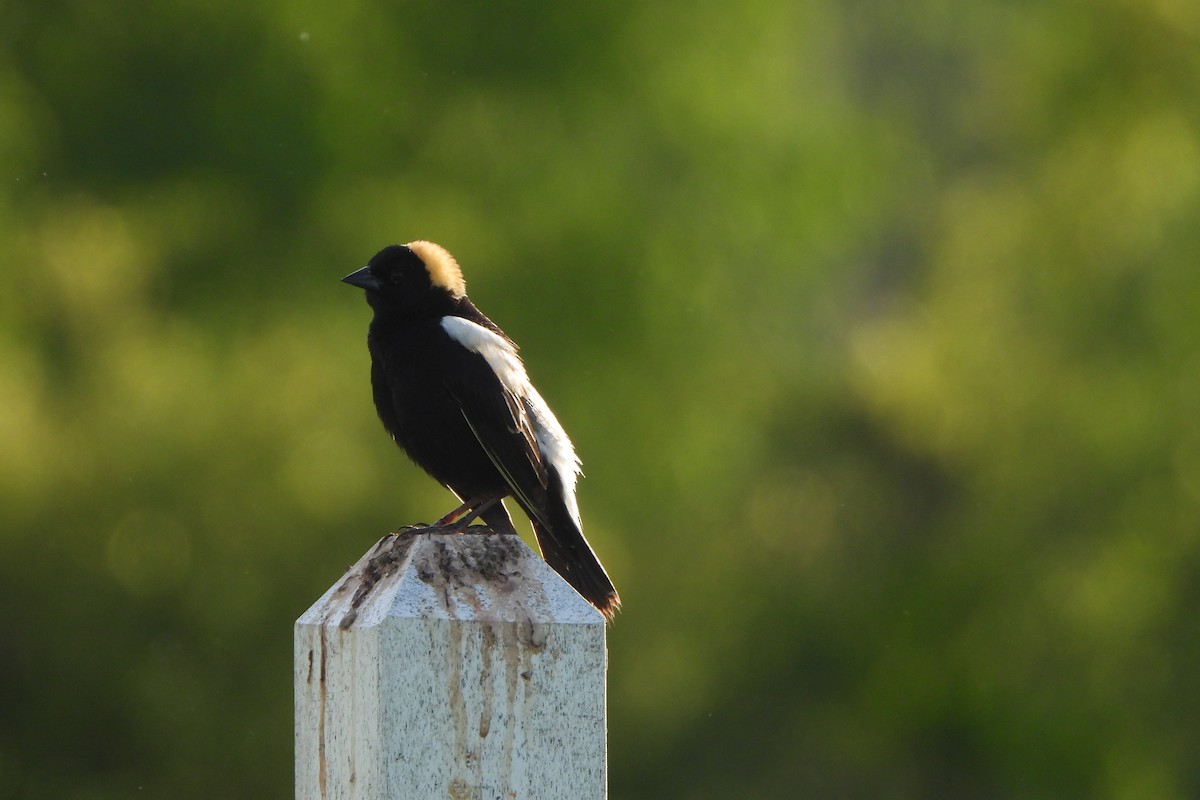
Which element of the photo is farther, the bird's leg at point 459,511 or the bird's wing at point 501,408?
the bird's wing at point 501,408

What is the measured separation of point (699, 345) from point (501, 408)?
752 centimetres

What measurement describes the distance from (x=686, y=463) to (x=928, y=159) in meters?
4.94

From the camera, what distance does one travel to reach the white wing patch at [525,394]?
3389 mm

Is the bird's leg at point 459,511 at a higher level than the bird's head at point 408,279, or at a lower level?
lower

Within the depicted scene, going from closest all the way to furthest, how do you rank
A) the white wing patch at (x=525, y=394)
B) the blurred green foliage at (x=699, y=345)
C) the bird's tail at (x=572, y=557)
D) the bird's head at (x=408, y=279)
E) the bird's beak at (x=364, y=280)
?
the bird's tail at (x=572, y=557) → the white wing patch at (x=525, y=394) → the bird's beak at (x=364, y=280) → the bird's head at (x=408, y=279) → the blurred green foliage at (x=699, y=345)

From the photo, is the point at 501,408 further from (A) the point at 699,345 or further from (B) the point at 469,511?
(A) the point at 699,345

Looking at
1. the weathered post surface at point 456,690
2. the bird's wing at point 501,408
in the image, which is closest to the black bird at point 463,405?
the bird's wing at point 501,408

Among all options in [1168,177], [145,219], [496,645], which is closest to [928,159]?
[1168,177]

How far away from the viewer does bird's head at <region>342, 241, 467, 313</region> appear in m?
3.66

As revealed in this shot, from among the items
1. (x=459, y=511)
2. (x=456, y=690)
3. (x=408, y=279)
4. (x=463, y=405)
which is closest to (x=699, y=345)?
(x=408, y=279)

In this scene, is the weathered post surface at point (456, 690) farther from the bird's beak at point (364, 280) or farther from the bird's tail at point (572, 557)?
the bird's beak at point (364, 280)

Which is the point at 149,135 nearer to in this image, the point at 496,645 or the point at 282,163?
the point at 282,163

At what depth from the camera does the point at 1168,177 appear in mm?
11031

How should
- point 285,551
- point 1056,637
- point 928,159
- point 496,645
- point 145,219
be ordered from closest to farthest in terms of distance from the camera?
point 496,645, point 285,551, point 145,219, point 1056,637, point 928,159
